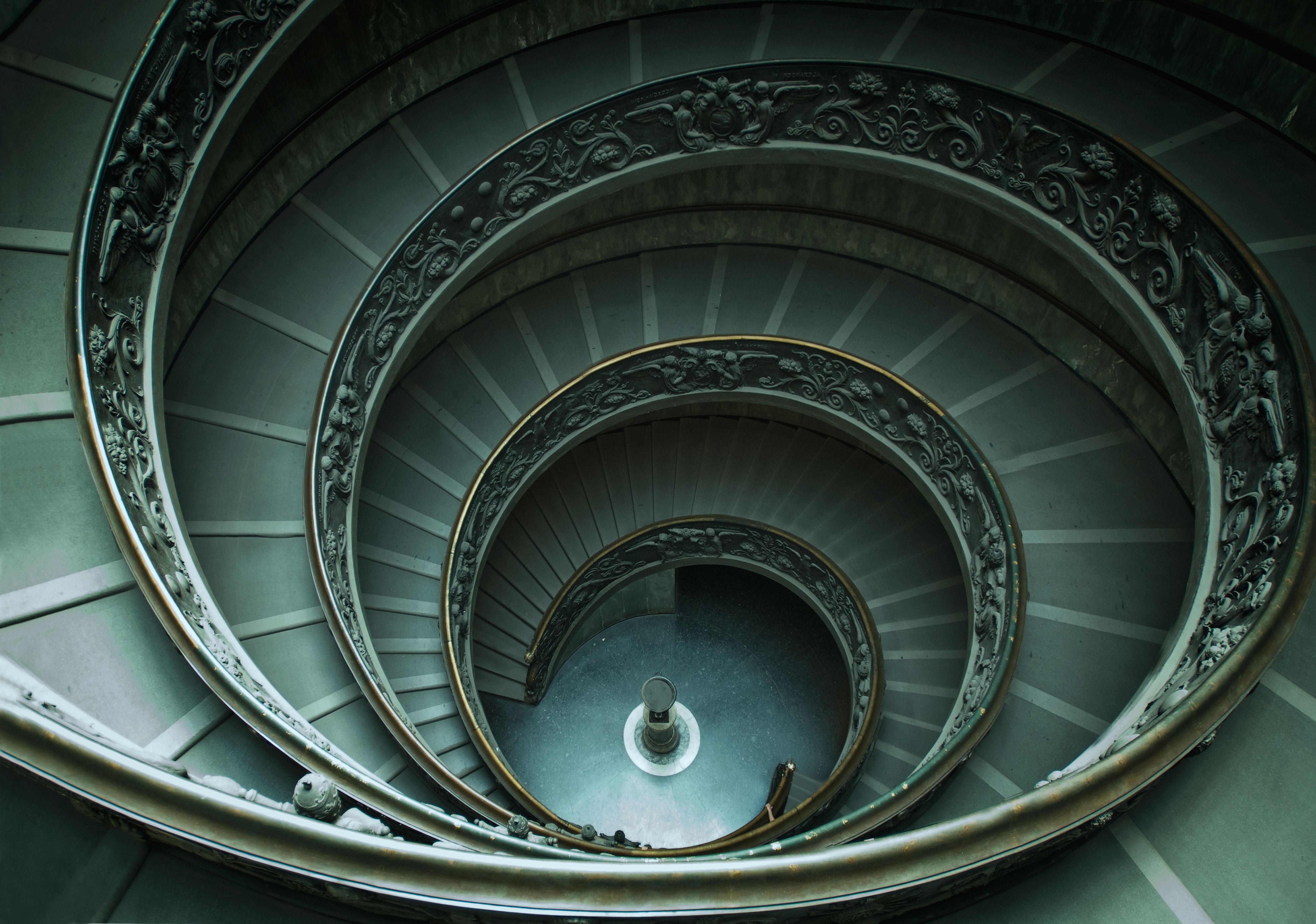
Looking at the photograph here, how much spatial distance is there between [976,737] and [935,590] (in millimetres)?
4124

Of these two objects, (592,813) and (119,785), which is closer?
(119,785)

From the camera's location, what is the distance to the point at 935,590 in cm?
1002

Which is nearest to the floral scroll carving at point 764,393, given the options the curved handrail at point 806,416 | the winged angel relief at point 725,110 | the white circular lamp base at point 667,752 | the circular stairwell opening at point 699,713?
the curved handrail at point 806,416

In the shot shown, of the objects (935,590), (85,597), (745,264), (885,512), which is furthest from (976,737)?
(745,264)

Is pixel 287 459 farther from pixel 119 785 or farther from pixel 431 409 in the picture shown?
pixel 119 785

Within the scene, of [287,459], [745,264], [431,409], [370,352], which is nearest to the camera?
[287,459]

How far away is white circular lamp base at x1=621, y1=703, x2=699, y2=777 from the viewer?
37.6 feet

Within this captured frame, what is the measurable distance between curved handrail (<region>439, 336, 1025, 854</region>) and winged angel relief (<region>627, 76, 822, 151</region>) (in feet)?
7.85

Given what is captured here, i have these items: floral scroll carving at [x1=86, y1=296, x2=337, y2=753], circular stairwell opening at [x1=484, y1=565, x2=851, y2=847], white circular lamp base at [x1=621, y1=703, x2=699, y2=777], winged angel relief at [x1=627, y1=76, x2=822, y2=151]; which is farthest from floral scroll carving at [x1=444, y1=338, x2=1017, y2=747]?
floral scroll carving at [x1=86, y1=296, x2=337, y2=753]

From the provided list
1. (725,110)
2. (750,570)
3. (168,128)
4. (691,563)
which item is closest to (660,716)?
→ (691,563)

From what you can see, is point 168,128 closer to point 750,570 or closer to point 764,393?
point 764,393

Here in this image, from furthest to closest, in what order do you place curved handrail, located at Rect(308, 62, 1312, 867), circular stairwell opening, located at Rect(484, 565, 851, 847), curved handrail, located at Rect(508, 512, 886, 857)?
circular stairwell opening, located at Rect(484, 565, 851, 847), curved handrail, located at Rect(508, 512, 886, 857), curved handrail, located at Rect(308, 62, 1312, 867)

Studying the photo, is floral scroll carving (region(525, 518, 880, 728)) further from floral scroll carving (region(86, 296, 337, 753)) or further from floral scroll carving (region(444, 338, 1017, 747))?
floral scroll carving (region(86, 296, 337, 753))

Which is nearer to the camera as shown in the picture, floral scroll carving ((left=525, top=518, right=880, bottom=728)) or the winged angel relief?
the winged angel relief
